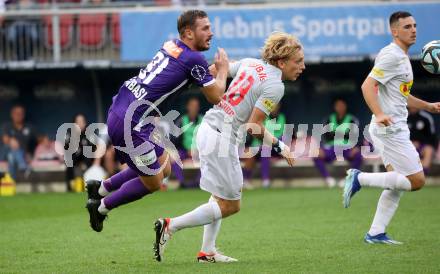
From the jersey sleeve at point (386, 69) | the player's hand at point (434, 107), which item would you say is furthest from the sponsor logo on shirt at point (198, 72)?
the player's hand at point (434, 107)

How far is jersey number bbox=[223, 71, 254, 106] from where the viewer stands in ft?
25.9

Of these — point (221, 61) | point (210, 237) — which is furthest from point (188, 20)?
point (210, 237)

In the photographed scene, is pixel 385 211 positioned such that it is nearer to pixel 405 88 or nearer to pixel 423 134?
pixel 405 88

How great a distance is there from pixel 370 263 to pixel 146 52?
35.8 feet

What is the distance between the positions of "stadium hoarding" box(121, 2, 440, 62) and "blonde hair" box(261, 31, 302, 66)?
9815 mm

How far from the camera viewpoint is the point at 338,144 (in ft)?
58.4

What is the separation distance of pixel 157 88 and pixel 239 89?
72 centimetres

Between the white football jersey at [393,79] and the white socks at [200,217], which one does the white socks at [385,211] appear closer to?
the white football jersey at [393,79]

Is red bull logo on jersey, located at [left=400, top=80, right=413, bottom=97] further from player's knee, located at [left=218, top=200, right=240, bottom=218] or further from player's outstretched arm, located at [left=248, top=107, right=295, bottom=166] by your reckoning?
player's knee, located at [left=218, top=200, right=240, bottom=218]

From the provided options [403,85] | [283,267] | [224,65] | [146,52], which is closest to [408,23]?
[403,85]

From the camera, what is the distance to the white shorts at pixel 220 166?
7859 mm

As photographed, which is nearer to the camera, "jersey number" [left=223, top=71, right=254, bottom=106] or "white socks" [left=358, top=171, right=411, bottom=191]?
"jersey number" [left=223, top=71, right=254, bottom=106]

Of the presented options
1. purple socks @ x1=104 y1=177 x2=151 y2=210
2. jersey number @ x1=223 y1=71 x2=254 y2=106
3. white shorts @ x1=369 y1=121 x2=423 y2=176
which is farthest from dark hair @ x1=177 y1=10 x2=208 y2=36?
white shorts @ x1=369 y1=121 x2=423 y2=176

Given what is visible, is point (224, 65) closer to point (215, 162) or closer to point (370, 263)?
point (215, 162)
